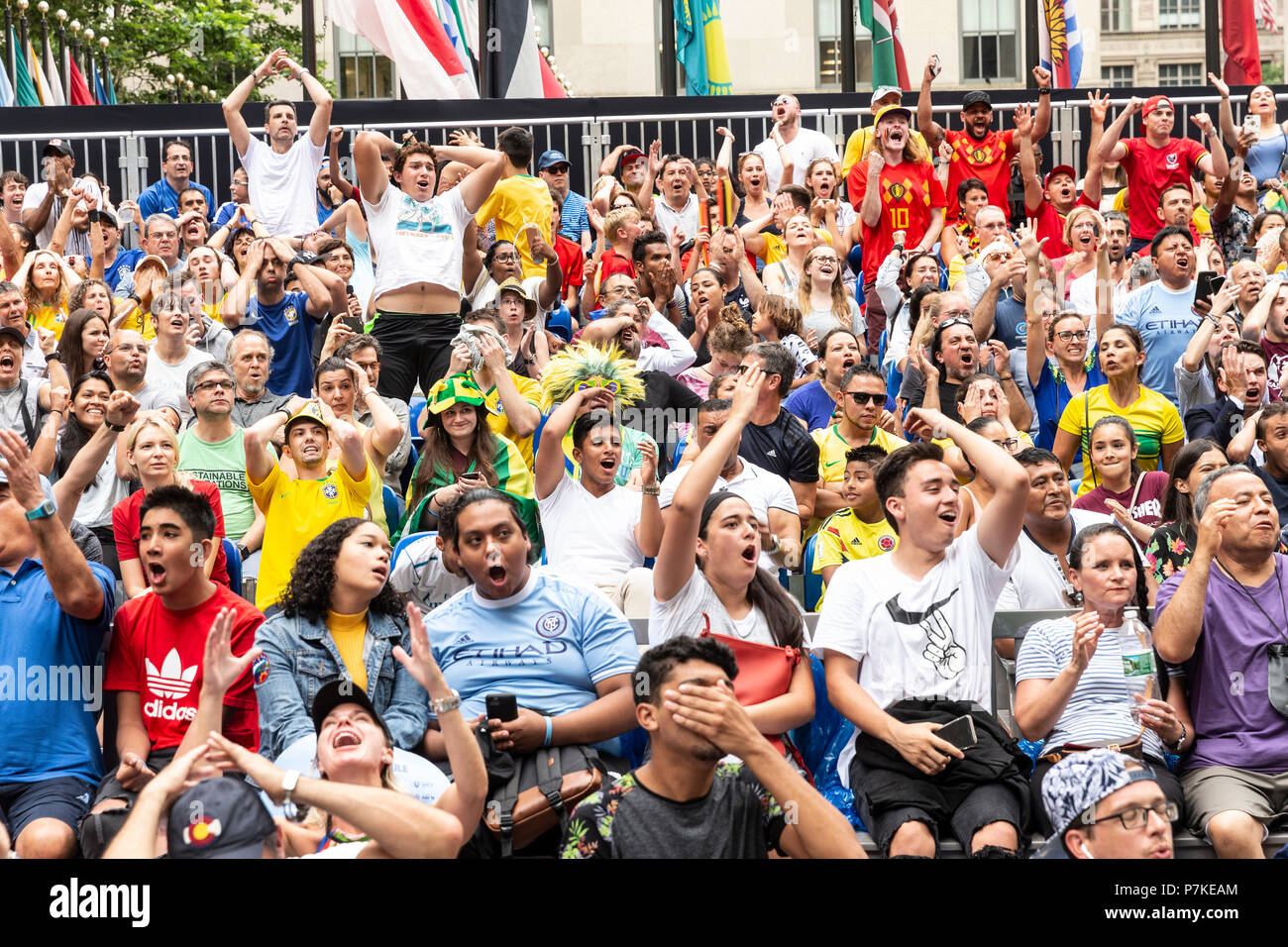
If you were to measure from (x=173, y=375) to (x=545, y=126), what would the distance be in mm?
7403

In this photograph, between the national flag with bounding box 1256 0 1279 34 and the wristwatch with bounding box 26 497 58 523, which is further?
the national flag with bounding box 1256 0 1279 34

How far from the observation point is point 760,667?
554cm

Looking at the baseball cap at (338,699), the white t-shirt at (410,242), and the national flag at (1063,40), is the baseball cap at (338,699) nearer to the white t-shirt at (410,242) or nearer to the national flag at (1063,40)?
the white t-shirt at (410,242)

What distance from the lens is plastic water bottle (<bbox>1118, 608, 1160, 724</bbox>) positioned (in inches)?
220

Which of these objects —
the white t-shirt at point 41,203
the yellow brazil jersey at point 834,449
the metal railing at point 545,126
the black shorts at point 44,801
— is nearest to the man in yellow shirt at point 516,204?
the white t-shirt at point 41,203

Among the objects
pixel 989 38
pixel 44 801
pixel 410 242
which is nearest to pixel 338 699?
pixel 44 801

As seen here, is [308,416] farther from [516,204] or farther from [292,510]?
[516,204]

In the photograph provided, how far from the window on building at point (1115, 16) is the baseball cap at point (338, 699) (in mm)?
52797

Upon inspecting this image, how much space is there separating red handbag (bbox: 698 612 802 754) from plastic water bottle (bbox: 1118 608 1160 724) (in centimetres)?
120

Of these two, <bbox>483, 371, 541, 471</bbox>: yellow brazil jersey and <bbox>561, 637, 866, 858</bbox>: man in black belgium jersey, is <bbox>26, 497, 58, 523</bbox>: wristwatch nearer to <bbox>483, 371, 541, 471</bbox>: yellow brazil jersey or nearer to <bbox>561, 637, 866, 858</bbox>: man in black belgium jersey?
<bbox>561, 637, 866, 858</bbox>: man in black belgium jersey

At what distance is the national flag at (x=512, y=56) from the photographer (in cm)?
1778

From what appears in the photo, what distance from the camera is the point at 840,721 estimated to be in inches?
227

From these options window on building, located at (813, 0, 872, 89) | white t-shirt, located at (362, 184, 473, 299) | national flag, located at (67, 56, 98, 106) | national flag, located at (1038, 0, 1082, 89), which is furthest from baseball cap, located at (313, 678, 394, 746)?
window on building, located at (813, 0, 872, 89)

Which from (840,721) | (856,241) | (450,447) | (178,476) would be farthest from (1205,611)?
(856,241)
